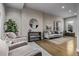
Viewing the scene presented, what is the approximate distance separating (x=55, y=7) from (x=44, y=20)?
426mm

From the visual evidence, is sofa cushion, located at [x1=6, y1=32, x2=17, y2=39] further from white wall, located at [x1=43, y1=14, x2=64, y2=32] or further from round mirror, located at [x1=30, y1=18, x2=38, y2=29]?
white wall, located at [x1=43, y1=14, x2=64, y2=32]

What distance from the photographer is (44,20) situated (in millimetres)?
2785

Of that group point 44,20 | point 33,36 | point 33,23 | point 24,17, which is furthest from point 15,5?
point 33,36

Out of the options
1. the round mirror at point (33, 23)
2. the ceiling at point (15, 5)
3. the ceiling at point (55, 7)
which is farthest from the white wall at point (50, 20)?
the ceiling at point (15, 5)

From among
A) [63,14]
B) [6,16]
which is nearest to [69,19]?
[63,14]

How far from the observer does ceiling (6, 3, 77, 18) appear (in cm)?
257

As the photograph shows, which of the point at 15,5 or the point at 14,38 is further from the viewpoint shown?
the point at 14,38

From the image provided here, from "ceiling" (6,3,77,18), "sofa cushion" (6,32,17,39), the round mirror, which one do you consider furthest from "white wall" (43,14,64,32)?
"sofa cushion" (6,32,17,39)

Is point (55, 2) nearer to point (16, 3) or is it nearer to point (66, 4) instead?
point (66, 4)

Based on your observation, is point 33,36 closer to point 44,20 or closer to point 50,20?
point 44,20

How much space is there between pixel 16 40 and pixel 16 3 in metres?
1.08

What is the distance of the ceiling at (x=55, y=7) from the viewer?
8.42 ft

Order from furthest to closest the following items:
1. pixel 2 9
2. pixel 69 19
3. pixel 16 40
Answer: pixel 16 40
pixel 69 19
pixel 2 9

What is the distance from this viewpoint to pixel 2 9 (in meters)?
2.49
